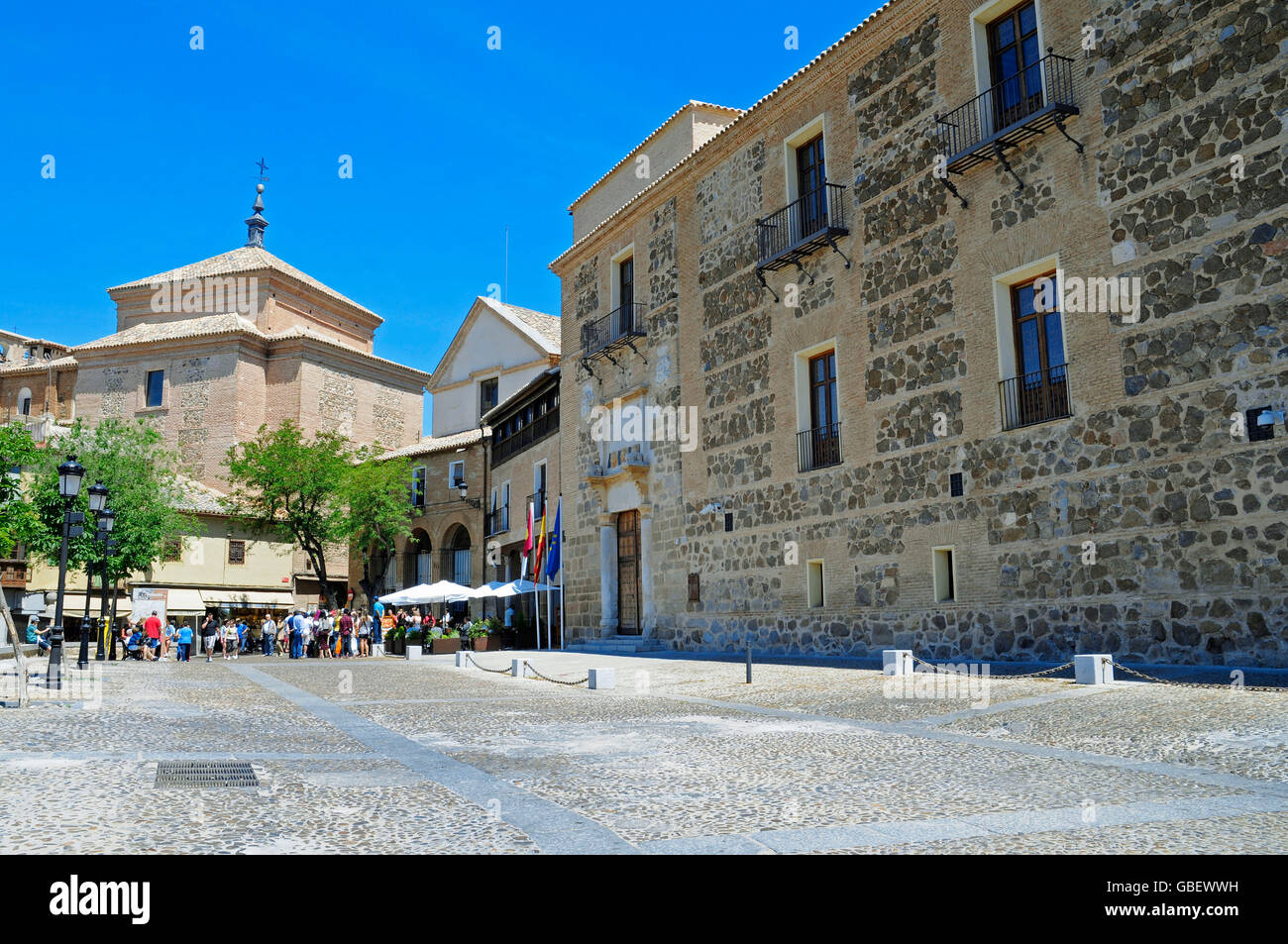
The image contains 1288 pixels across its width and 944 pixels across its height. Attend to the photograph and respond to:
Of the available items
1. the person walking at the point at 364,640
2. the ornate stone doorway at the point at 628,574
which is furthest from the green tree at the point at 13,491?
the ornate stone doorway at the point at 628,574

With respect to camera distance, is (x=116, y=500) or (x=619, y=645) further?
(x=116, y=500)

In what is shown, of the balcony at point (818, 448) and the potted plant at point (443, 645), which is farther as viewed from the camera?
the potted plant at point (443, 645)

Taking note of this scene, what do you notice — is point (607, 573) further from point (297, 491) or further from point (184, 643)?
point (297, 491)

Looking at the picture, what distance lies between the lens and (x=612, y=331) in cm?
2416

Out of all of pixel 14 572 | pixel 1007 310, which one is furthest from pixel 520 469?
pixel 1007 310

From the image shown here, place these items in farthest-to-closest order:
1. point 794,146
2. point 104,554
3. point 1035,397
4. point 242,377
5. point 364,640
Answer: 1. point 242,377
2. point 364,640
3. point 104,554
4. point 794,146
5. point 1035,397

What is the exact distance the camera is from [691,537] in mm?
21031

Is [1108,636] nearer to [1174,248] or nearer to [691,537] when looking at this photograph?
[1174,248]

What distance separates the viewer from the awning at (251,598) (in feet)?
135

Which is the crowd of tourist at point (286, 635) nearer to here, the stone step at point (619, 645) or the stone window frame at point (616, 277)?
the stone step at point (619, 645)

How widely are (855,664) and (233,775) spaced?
1049 centimetres

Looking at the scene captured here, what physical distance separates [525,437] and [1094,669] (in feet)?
77.3

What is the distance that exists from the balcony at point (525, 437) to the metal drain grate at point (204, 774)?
22.4 m

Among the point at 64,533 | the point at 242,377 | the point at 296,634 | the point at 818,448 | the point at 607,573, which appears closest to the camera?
the point at 64,533
